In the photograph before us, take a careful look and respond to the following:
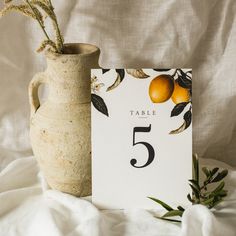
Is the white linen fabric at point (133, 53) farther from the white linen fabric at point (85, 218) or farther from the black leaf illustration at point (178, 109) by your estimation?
the black leaf illustration at point (178, 109)

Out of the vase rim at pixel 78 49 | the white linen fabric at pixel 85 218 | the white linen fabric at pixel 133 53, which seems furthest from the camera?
the white linen fabric at pixel 133 53

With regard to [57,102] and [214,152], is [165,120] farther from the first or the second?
[214,152]

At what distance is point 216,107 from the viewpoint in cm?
110

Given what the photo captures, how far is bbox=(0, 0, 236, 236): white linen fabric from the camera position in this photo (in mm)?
1034

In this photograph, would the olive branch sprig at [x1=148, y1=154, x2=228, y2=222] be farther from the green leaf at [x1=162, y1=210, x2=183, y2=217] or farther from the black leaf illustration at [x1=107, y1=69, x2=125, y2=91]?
the black leaf illustration at [x1=107, y1=69, x2=125, y2=91]

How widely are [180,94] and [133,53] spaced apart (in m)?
0.24

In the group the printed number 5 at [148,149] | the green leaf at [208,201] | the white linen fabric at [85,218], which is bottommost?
the white linen fabric at [85,218]

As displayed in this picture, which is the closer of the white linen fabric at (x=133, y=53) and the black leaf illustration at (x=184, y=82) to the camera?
the black leaf illustration at (x=184, y=82)

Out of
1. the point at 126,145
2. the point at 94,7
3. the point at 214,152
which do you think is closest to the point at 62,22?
the point at 94,7

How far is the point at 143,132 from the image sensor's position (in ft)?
2.86

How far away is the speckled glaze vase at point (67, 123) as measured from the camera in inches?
34.7

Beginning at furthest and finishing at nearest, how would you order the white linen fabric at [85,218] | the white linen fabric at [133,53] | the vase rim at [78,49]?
the white linen fabric at [133,53], the vase rim at [78,49], the white linen fabric at [85,218]

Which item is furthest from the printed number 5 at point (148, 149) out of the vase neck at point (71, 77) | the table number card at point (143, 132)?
the vase neck at point (71, 77)

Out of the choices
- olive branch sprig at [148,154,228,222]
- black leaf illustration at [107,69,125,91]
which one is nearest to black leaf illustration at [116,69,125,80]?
black leaf illustration at [107,69,125,91]
